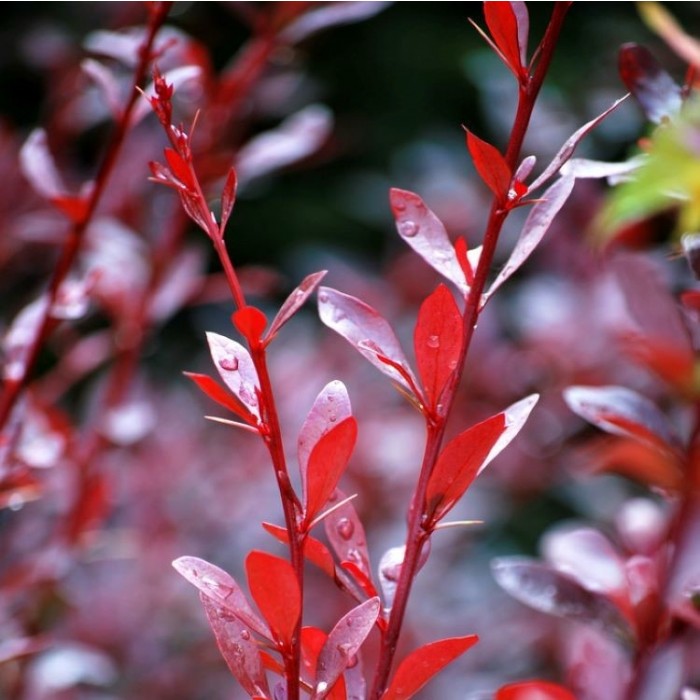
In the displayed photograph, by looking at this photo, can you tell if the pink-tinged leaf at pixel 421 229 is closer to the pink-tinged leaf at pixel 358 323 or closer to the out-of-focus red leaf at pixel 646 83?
the pink-tinged leaf at pixel 358 323

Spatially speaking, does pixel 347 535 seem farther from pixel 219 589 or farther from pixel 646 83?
pixel 646 83

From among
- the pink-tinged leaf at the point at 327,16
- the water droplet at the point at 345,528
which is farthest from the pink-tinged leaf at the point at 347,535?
the pink-tinged leaf at the point at 327,16

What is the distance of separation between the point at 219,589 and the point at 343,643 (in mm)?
56

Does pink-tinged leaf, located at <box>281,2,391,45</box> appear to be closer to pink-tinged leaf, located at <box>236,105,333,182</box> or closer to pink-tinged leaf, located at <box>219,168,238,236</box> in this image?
pink-tinged leaf, located at <box>236,105,333,182</box>

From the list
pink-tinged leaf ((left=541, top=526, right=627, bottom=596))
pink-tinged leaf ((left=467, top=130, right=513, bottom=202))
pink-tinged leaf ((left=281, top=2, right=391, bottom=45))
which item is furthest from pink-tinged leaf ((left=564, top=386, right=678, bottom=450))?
pink-tinged leaf ((left=281, top=2, right=391, bottom=45))

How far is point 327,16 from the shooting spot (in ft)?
2.77

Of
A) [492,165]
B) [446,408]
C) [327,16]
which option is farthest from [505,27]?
[327,16]

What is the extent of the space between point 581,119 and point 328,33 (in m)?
1.07

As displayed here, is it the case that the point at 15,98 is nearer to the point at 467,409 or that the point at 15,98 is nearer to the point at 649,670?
the point at 467,409

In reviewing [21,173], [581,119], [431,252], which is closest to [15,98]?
[21,173]

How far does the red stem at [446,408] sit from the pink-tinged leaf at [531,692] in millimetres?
63

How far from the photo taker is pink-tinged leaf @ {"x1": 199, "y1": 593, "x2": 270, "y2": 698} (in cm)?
39

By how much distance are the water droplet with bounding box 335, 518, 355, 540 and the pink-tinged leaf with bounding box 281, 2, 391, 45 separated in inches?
19.3

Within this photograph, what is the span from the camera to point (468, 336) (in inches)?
16.3
